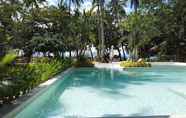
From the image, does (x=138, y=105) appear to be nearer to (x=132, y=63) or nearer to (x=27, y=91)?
(x=27, y=91)

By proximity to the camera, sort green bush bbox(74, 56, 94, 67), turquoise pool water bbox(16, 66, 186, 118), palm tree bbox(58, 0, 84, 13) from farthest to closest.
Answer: palm tree bbox(58, 0, 84, 13) → green bush bbox(74, 56, 94, 67) → turquoise pool water bbox(16, 66, 186, 118)

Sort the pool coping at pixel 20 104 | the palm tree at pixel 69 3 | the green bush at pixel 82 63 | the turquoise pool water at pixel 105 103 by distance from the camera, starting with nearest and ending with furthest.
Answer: the pool coping at pixel 20 104
the turquoise pool water at pixel 105 103
the green bush at pixel 82 63
the palm tree at pixel 69 3

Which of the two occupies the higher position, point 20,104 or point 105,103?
point 20,104

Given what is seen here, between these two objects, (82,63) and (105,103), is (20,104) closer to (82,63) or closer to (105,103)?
(105,103)

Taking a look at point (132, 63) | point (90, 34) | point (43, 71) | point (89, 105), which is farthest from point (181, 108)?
point (90, 34)

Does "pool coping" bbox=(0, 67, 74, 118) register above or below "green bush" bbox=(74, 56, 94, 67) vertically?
below

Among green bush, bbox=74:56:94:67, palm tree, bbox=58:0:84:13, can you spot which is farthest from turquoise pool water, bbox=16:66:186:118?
palm tree, bbox=58:0:84:13

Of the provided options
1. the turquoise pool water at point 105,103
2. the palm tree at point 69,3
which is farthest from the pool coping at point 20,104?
the palm tree at point 69,3

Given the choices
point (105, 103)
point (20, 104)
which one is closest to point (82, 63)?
point (105, 103)

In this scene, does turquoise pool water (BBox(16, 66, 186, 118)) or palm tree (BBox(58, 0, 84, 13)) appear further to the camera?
palm tree (BBox(58, 0, 84, 13))

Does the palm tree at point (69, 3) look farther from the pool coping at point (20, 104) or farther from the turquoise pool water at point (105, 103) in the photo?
the pool coping at point (20, 104)

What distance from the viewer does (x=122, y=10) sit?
40.8m

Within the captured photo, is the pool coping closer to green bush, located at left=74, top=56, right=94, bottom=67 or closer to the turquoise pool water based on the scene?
the turquoise pool water

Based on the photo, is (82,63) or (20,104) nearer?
(20,104)
